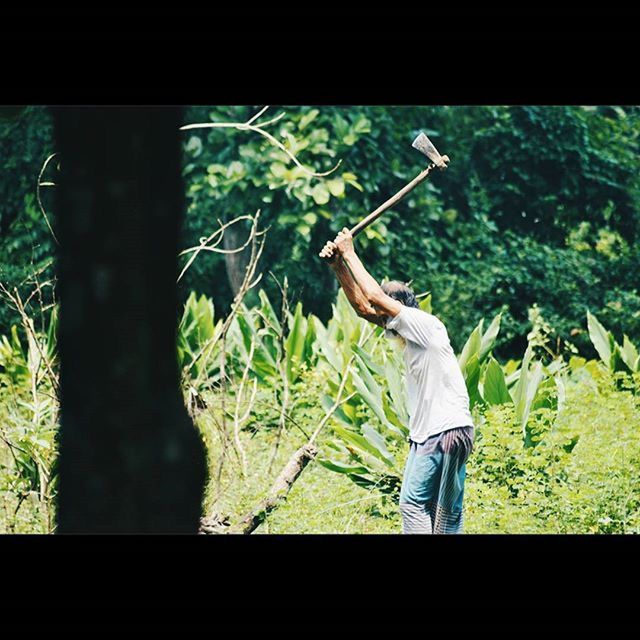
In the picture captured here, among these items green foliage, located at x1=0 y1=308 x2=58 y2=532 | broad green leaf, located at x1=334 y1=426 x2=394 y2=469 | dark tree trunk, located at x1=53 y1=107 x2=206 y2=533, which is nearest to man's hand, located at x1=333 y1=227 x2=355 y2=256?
dark tree trunk, located at x1=53 y1=107 x2=206 y2=533

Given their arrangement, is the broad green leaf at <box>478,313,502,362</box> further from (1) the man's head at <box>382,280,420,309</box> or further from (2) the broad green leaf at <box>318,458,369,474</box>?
(1) the man's head at <box>382,280,420,309</box>

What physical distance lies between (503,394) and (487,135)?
554cm

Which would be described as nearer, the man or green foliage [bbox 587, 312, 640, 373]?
the man

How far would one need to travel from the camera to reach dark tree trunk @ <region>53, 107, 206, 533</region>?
4402 mm

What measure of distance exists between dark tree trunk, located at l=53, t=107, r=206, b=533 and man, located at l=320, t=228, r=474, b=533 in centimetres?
79

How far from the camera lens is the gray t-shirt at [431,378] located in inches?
189

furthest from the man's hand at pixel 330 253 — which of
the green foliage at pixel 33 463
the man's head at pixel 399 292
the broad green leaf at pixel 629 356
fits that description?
the broad green leaf at pixel 629 356

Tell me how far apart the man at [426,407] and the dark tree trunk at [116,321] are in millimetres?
786

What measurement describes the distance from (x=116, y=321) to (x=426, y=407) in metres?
1.38

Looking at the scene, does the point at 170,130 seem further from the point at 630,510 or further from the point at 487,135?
the point at 487,135

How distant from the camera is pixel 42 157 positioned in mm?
10156

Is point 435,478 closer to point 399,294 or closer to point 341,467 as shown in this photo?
point 399,294
